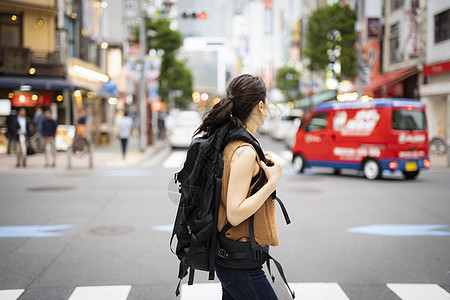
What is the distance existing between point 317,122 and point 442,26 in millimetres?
13976

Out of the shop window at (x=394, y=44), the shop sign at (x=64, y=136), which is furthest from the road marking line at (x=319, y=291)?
the shop window at (x=394, y=44)

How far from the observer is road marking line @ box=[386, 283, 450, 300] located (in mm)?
4754

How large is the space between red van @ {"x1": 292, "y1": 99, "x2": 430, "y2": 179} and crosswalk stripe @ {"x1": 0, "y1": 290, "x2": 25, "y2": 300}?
11.0 meters

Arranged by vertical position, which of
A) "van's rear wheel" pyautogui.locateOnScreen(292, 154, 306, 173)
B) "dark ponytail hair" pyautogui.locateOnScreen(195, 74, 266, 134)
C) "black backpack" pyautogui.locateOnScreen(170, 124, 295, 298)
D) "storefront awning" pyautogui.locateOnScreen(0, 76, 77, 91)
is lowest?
"van's rear wheel" pyautogui.locateOnScreen(292, 154, 306, 173)

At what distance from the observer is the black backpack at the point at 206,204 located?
Result: 8.15 ft

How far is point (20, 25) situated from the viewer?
25.2 metres

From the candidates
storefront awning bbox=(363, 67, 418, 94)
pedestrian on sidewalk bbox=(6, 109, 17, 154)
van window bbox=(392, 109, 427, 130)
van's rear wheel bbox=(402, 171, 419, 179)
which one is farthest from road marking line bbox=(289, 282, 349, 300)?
storefront awning bbox=(363, 67, 418, 94)

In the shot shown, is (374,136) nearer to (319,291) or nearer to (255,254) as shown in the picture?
(319,291)

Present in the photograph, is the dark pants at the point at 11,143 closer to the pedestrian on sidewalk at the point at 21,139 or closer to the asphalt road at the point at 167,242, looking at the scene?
the pedestrian on sidewalk at the point at 21,139

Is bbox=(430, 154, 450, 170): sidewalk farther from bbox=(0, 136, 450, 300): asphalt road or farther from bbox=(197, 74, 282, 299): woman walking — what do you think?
bbox=(197, 74, 282, 299): woman walking

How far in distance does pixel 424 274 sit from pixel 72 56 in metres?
26.9

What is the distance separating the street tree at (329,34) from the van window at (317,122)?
62.0ft

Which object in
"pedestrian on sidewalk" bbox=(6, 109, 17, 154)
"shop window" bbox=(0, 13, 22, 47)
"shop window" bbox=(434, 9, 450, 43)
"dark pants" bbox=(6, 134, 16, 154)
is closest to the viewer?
"pedestrian on sidewalk" bbox=(6, 109, 17, 154)

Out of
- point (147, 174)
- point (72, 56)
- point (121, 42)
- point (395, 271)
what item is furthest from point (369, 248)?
point (121, 42)
